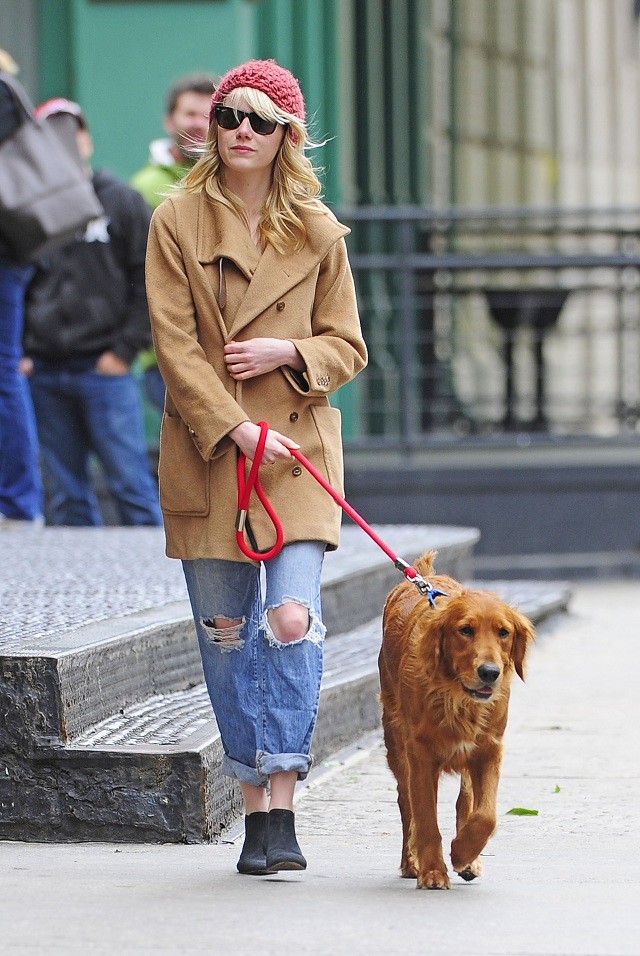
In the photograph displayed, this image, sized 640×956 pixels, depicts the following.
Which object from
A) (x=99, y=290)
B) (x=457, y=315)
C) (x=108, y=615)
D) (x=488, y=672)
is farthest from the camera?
(x=457, y=315)

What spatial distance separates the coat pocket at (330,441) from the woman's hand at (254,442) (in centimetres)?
16

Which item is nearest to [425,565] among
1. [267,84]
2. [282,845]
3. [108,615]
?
[282,845]

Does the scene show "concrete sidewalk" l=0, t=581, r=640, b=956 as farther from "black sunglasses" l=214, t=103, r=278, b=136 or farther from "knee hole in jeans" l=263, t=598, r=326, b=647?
"black sunglasses" l=214, t=103, r=278, b=136

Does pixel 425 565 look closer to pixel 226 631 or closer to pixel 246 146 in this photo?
pixel 226 631

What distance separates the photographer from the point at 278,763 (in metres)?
3.89

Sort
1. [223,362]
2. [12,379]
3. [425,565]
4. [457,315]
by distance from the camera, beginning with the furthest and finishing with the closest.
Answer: [457,315], [12,379], [425,565], [223,362]

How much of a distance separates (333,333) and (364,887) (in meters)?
1.21

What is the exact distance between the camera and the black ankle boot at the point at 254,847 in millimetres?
3891

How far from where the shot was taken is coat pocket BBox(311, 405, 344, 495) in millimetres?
3939

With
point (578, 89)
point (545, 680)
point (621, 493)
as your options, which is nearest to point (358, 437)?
point (621, 493)

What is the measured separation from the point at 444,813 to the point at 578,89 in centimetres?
1803

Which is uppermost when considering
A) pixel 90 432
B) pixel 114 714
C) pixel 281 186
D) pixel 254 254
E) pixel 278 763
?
pixel 281 186

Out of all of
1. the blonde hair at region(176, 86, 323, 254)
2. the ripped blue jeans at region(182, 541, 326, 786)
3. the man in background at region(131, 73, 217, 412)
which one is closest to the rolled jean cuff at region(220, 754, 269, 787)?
the ripped blue jeans at region(182, 541, 326, 786)

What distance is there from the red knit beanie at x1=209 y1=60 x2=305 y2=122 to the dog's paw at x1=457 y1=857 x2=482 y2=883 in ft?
5.48
